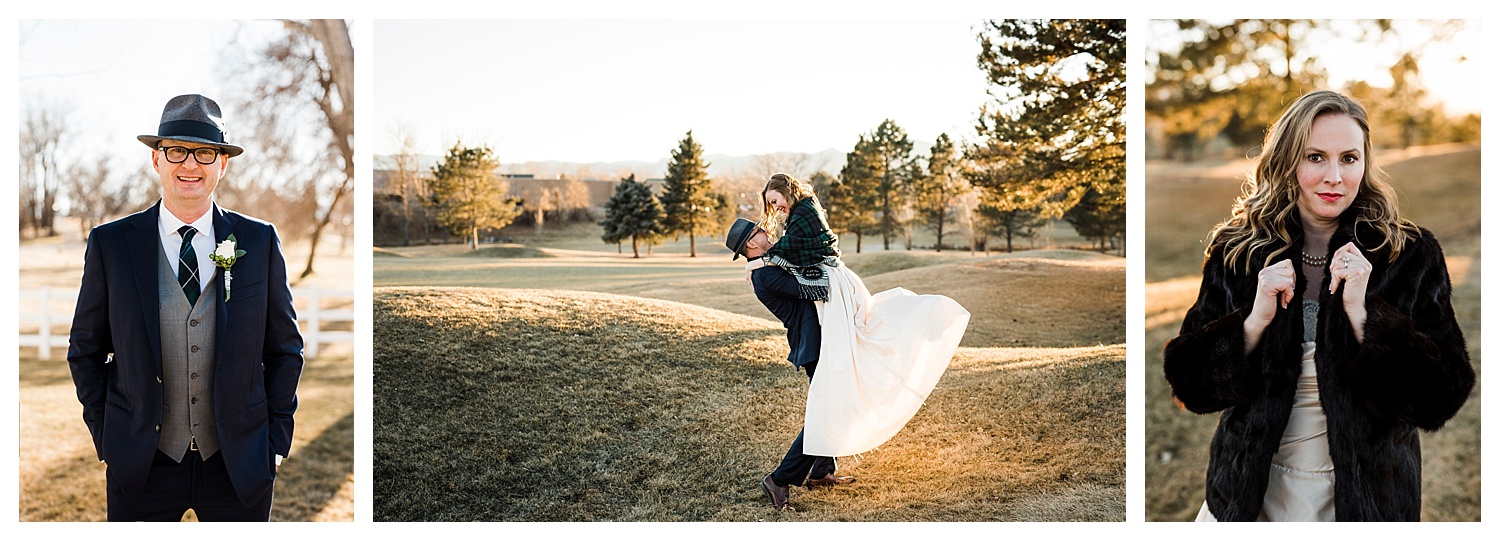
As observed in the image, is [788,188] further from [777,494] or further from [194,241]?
[194,241]

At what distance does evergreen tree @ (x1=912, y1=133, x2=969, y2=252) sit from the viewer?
616 centimetres

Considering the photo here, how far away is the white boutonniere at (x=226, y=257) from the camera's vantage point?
347 centimetres

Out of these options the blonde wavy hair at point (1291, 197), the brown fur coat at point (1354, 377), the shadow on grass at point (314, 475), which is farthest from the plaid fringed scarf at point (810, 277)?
the shadow on grass at point (314, 475)

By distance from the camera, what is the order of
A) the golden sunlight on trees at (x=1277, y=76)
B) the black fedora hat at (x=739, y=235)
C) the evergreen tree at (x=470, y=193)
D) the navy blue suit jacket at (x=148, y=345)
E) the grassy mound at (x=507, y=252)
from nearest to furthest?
the navy blue suit jacket at (x=148, y=345) → the black fedora hat at (x=739, y=235) → the golden sunlight on trees at (x=1277, y=76) → the evergreen tree at (x=470, y=193) → the grassy mound at (x=507, y=252)

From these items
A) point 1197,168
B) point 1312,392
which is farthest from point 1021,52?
point 1312,392

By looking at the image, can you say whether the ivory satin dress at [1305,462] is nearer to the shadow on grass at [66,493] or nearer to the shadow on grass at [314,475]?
the shadow on grass at [314,475]

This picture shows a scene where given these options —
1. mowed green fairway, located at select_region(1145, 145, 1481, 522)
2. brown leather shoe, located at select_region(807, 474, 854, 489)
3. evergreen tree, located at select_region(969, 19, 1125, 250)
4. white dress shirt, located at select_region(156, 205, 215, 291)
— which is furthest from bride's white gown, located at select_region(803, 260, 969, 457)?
mowed green fairway, located at select_region(1145, 145, 1481, 522)

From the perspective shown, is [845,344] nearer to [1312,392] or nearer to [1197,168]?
[1312,392]

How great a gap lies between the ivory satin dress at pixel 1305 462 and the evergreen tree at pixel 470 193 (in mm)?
4352

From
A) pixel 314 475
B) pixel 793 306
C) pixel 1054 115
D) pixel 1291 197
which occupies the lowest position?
pixel 314 475

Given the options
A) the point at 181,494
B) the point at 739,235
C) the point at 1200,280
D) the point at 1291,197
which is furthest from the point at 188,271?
the point at 1200,280

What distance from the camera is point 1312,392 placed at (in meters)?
3.20

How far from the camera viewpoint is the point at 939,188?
21.2ft

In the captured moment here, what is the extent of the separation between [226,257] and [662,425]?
8.13ft
